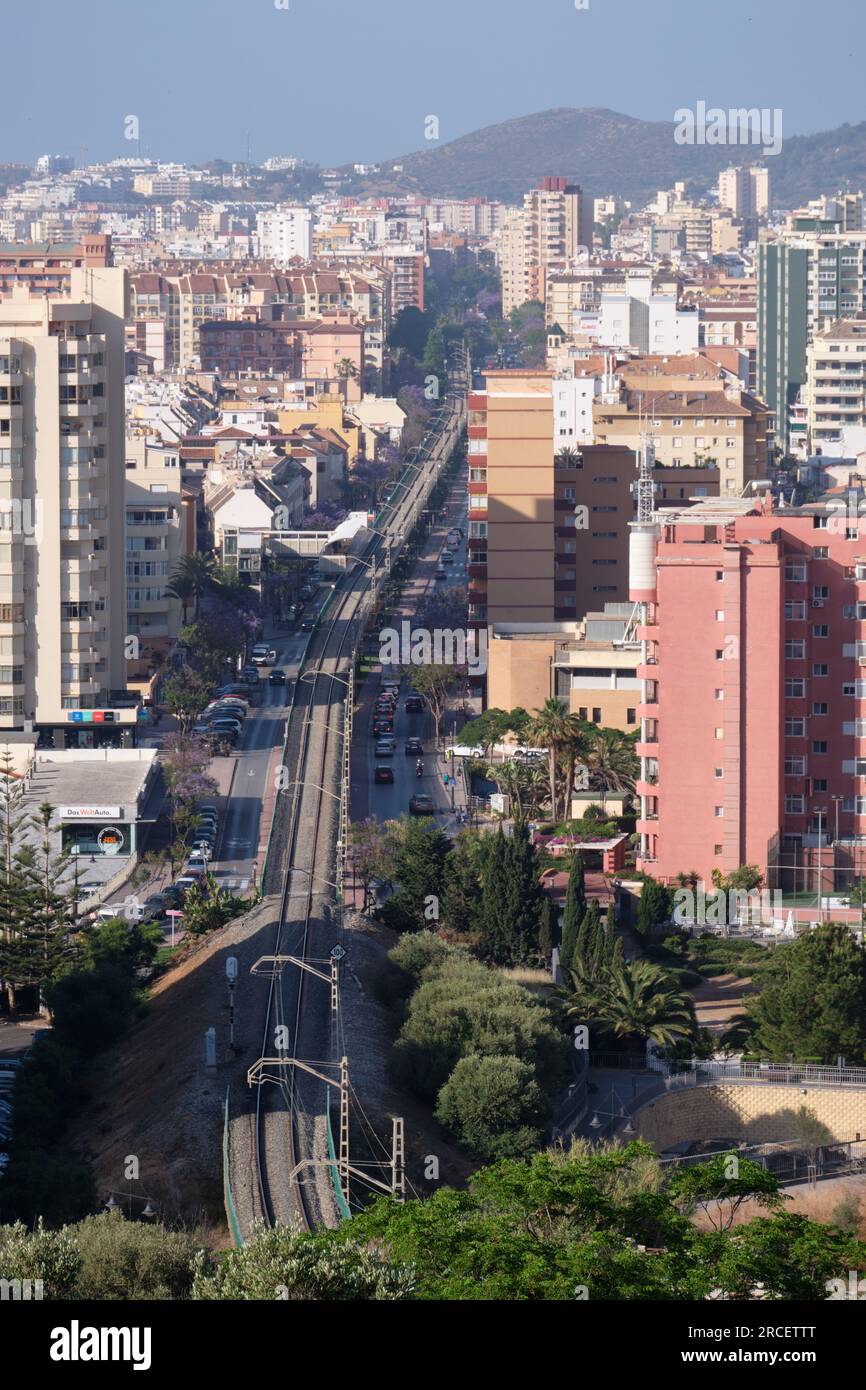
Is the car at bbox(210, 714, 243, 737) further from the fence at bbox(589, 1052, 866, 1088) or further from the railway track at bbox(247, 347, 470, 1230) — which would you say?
the fence at bbox(589, 1052, 866, 1088)

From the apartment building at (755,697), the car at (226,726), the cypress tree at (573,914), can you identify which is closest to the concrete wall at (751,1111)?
the cypress tree at (573,914)

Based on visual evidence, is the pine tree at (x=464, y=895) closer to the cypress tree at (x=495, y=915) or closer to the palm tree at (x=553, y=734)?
the cypress tree at (x=495, y=915)

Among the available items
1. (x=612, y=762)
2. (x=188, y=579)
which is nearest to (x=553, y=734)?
(x=612, y=762)

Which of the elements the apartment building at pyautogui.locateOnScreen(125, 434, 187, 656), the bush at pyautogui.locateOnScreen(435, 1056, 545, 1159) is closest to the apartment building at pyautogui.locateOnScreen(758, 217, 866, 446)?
the apartment building at pyautogui.locateOnScreen(125, 434, 187, 656)

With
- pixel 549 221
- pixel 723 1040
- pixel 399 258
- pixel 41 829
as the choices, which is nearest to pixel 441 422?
pixel 399 258

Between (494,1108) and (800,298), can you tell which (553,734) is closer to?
(494,1108)
